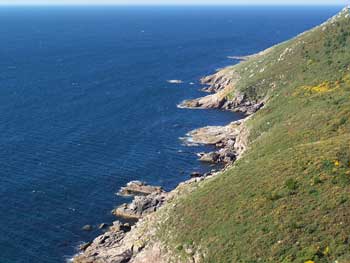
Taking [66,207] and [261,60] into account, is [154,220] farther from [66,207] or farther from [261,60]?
[261,60]

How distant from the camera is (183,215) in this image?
67.9m

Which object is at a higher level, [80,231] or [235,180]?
[235,180]

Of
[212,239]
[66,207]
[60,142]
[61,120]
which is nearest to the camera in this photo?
[212,239]

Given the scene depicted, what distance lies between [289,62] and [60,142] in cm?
6750

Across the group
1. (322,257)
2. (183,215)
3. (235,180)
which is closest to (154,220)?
(183,215)

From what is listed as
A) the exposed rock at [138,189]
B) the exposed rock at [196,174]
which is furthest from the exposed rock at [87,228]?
the exposed rock at [196,174]

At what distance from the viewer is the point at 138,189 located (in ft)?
305

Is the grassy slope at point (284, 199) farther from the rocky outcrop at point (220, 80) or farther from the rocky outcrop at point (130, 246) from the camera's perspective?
the rocky outcrop at point (220, 80)

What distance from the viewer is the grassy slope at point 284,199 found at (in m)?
54.9

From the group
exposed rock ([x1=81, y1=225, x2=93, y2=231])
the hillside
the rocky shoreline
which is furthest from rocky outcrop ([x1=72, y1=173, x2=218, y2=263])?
exposed rock ([x1=81, y1=225, x2=93, y2=231])

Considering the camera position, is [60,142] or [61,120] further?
[61,120]

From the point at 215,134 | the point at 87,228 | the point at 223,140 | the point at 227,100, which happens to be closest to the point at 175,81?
the point at 227,100

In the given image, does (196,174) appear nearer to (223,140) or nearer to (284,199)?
(223,140)

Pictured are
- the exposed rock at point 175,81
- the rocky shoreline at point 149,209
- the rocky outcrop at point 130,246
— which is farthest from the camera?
the exposed rock at point 175,81
